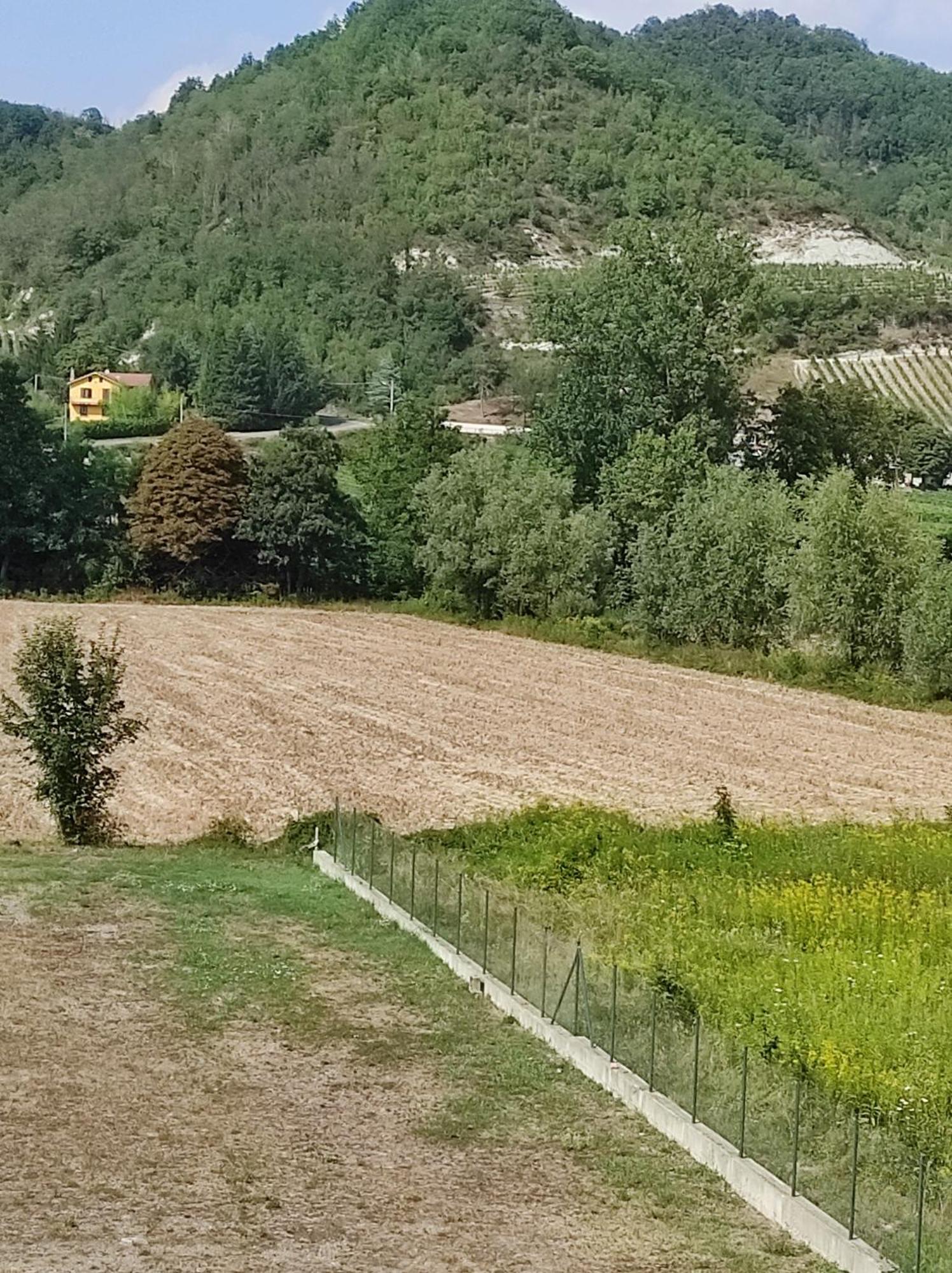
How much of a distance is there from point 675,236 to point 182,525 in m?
24.5

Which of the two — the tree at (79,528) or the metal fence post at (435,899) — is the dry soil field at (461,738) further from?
the tree at (79,528)

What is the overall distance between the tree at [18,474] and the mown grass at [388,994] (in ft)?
146

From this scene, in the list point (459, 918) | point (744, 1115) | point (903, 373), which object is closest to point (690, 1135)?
point (744, 1115)

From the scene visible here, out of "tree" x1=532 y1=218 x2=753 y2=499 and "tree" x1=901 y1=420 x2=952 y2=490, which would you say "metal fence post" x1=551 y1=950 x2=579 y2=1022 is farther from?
"tree" x1=901 y1=420 x2=952 y2=490

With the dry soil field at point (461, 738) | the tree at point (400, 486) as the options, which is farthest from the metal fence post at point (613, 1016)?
the tree at point (400, 486)

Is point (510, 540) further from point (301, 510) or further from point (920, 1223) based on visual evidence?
point (920, 1223)

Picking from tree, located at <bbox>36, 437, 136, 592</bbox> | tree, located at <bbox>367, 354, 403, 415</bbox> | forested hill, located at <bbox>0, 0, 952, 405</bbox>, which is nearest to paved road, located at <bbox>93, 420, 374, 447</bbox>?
tree, located at <bbox>367, 354, 403, 415</bbox>

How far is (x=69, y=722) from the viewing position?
28453 millimetres

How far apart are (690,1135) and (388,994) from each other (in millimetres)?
5915

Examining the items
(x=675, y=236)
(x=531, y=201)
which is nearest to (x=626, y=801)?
(x=675, y=236)

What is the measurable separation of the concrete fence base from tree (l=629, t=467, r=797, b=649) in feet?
119

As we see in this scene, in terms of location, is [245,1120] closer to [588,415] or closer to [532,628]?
[532,628]

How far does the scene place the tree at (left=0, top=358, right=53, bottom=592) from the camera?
70.5 metres

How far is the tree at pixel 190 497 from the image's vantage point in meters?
69.8
